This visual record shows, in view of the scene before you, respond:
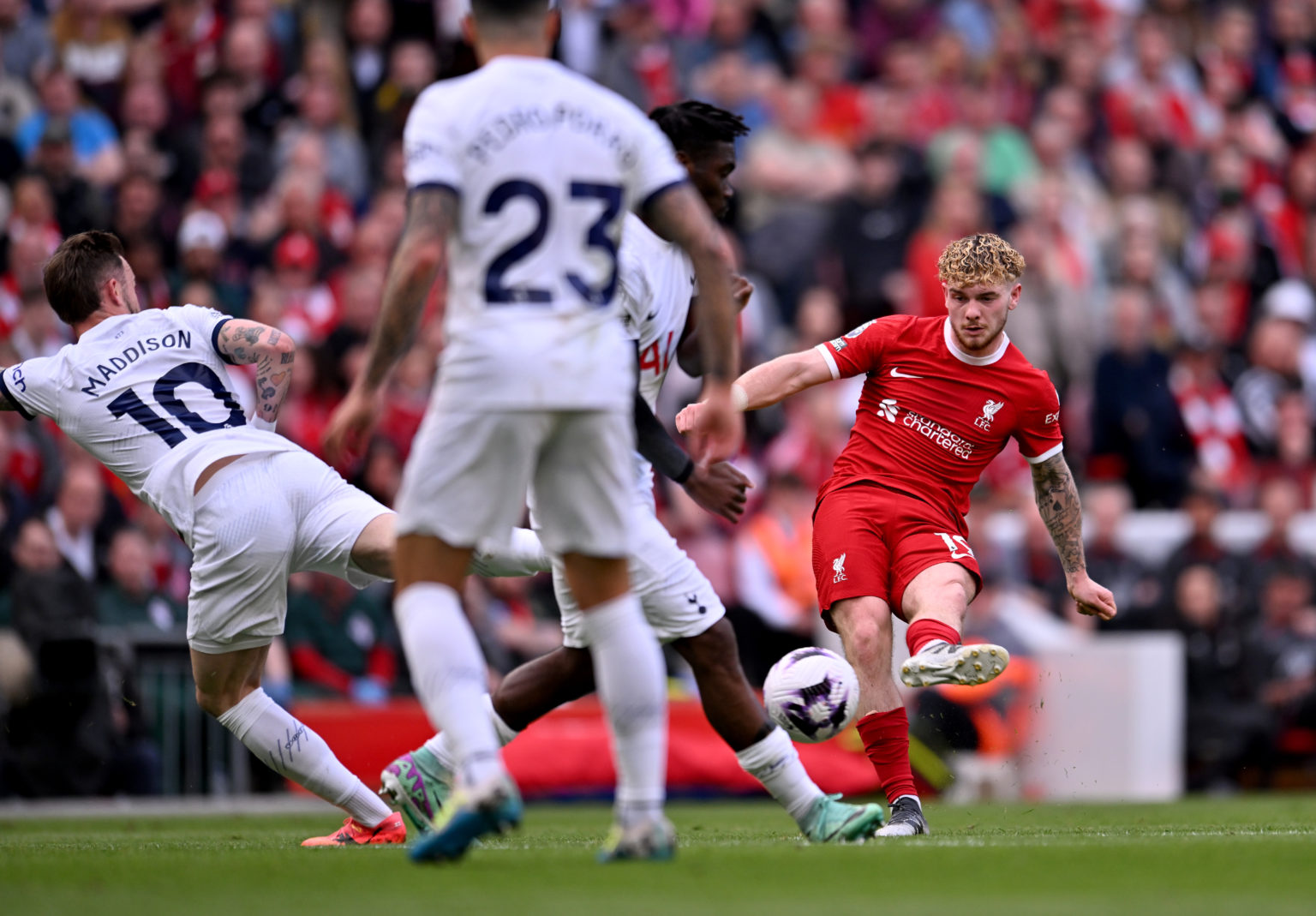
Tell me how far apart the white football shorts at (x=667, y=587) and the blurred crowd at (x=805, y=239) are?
6140mm

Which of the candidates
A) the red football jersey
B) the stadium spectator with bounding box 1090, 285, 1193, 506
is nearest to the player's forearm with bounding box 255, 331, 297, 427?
the red football jersey

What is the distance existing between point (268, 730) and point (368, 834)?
596mm

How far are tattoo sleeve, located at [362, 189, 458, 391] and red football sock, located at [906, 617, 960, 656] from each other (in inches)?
106

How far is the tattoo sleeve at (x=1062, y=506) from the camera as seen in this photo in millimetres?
7844

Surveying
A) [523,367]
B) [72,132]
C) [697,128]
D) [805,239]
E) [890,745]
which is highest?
[72,132]

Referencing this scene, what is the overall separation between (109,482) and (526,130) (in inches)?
332

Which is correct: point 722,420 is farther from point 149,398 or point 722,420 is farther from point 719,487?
point 149,398

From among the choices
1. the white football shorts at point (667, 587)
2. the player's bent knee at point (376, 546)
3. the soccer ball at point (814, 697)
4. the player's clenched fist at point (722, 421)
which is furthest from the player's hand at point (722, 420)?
the player's bent knee at point (376, 546)

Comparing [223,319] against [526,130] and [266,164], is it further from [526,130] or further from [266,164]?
[266,164]

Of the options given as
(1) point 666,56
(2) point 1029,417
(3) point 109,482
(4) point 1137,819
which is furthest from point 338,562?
(1) point 666,56

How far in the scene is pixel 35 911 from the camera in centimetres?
453

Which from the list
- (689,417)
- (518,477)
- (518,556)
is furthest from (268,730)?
(518,477)

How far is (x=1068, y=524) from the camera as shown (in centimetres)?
790

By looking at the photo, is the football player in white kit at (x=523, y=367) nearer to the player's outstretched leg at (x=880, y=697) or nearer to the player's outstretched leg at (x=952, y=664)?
the player's outstretched leg at (x=952, y=664)
